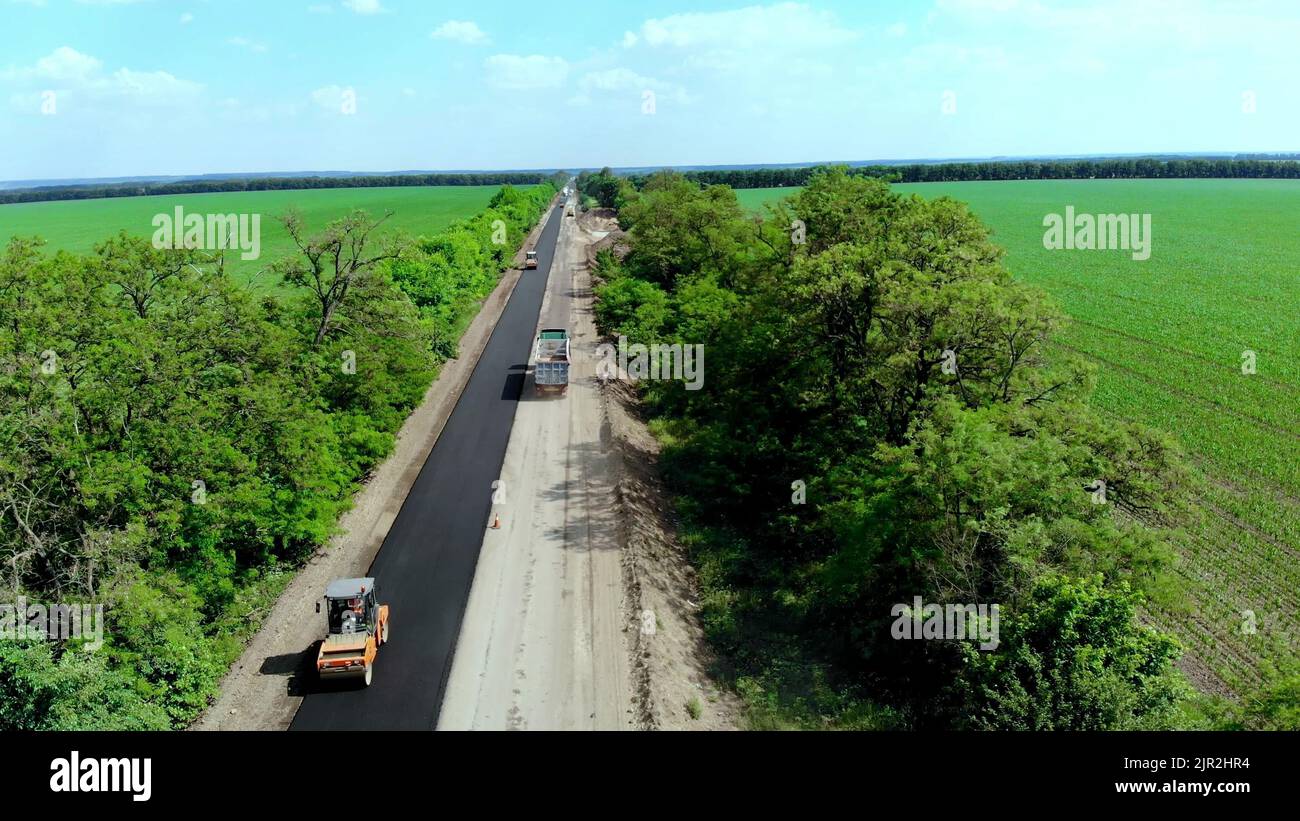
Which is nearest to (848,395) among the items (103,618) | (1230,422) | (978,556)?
(978,556)

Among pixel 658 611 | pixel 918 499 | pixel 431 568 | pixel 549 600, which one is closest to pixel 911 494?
pixel 918 499

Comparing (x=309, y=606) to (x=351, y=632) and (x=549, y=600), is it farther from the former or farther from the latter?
(x=549, y=600)

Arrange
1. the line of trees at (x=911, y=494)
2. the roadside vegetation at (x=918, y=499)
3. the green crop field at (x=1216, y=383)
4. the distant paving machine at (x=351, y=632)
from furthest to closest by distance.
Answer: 1. the green crop field at (x=1216, y=383)
2. the distant paving machine at (x=351, y=632)
3. the line of trees at (x=911, y=494)
4. the roadside vegetation at (x=918, y=499)

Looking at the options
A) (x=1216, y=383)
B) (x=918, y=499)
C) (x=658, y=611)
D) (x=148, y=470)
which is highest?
(x=1216, y=383)

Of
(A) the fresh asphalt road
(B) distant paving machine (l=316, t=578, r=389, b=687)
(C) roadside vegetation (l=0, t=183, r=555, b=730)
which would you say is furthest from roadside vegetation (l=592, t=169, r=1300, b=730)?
(C) roadside vegetation (l=0, t=183, r=555, b=730)

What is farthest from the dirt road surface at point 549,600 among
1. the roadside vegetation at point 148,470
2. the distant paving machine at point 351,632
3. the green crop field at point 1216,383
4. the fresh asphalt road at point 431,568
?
the green crop field at point 1216,383

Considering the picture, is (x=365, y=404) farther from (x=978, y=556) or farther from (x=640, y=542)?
(x=978, y=556)

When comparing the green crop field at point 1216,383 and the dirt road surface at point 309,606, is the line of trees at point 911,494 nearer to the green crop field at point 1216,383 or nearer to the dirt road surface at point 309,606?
the green crop field at point 1216,383

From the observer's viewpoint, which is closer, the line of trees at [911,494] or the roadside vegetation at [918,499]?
the roadside vegetation at [918,499]
